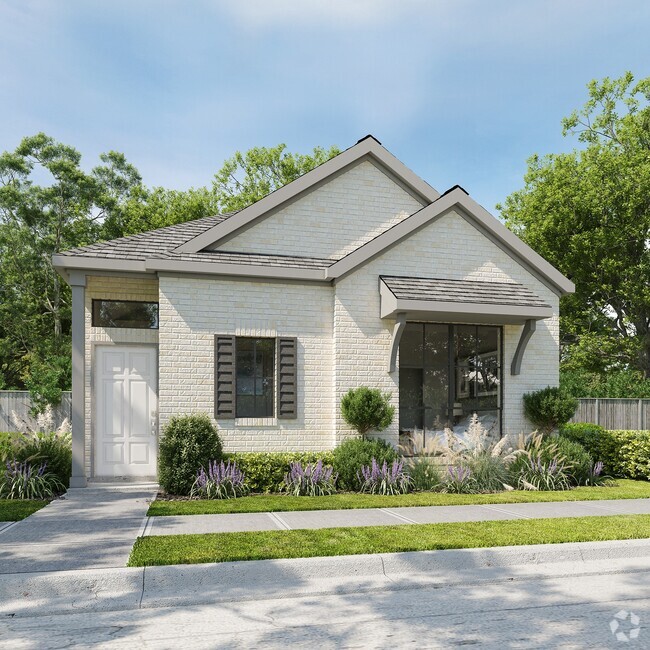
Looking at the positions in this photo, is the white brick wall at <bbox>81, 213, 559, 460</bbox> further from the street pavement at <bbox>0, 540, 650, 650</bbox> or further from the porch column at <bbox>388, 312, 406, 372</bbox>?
the street pavement at <bbox>0, 540, 650, 650</bbox>

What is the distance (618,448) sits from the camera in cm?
1477

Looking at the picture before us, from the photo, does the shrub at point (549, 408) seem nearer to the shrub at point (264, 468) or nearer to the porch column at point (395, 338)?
the porch column at point (395, 338)

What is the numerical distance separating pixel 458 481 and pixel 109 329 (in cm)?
707

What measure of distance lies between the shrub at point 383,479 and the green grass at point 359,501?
0.26 m

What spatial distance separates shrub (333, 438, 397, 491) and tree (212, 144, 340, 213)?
26075 mm

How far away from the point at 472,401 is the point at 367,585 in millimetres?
8046

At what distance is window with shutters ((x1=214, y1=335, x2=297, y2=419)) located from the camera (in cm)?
1228

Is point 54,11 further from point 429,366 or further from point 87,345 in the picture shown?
point 429,366

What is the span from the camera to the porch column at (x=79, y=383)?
1168 centimetres

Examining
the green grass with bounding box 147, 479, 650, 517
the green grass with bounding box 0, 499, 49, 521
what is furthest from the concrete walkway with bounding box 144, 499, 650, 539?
the green grass with bounding box 0, 499, 49, 521

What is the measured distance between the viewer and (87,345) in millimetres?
12445

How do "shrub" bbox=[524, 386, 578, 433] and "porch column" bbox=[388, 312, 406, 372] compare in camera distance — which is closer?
"porch column" bbox=[388, 312, 406, 372]

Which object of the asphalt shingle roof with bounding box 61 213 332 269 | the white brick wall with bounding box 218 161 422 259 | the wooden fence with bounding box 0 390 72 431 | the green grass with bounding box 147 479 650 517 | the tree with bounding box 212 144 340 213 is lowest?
the green grass with bounding box 147 479 650 517

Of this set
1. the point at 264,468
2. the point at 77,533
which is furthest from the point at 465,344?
the point at 77,533
